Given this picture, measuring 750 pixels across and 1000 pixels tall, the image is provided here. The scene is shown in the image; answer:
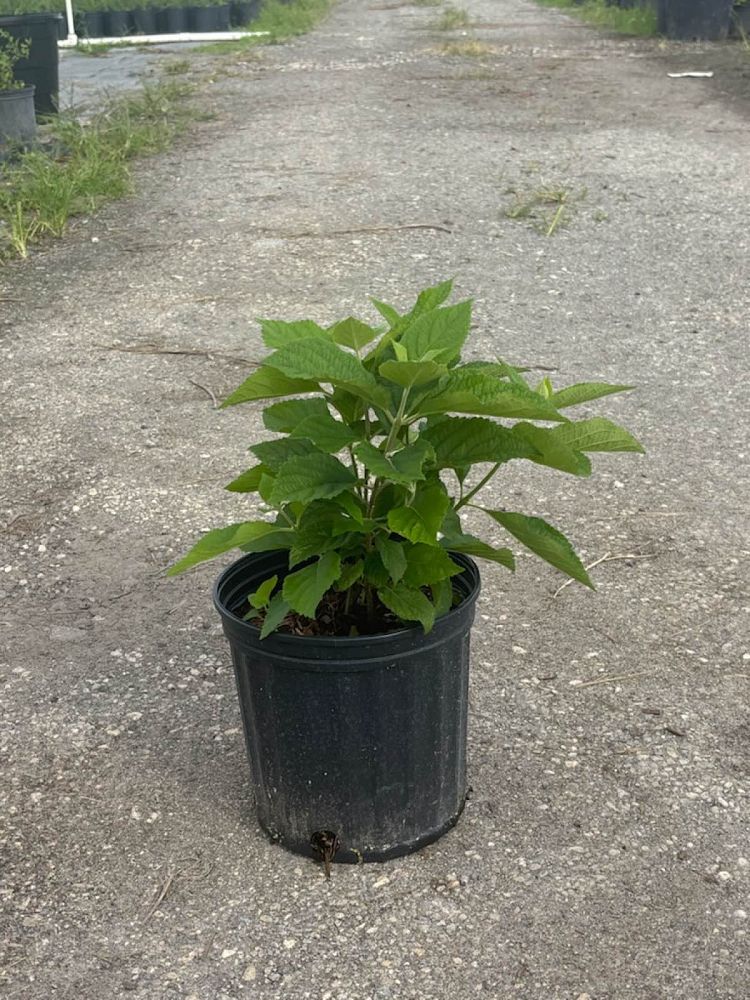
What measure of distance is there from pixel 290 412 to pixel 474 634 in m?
1.11

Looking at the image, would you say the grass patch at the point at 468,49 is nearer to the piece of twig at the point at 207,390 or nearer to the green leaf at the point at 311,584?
the piece of twig at the point at 207,390

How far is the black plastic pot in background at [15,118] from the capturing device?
7578 mm

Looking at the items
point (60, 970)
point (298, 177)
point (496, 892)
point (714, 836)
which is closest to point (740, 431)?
point (714, 836)

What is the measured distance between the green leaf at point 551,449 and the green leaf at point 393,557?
0.26 metres

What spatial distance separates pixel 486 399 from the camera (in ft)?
5.95

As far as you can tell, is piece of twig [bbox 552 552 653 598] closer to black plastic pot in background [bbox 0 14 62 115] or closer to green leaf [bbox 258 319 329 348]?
green leaf [bbox 258 319 329 348]

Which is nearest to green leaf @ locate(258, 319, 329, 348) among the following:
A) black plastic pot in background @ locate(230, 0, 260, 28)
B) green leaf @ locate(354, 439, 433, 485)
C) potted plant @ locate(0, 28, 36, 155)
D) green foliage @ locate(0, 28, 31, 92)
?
green leaf @ locate(354, 439, 433, 485)

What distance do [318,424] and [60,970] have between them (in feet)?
3.25

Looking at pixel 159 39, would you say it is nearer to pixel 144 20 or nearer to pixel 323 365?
pixel 144 20

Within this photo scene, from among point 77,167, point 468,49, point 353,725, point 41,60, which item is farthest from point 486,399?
point 468,49

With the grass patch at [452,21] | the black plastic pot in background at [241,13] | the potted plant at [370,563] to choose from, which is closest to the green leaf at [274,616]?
the potted plant at [370,563]

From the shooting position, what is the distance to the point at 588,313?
16.4 ft

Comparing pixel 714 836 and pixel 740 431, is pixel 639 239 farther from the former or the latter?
pixel 714 836

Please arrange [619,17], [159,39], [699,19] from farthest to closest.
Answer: [619,17], [159,39], [699,19]
